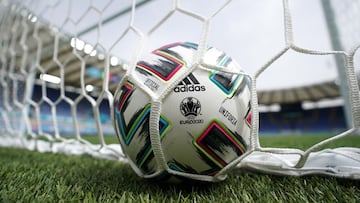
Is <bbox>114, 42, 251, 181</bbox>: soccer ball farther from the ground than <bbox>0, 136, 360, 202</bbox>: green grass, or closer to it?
farther from the ground

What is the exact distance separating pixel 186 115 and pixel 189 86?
0.26 ft

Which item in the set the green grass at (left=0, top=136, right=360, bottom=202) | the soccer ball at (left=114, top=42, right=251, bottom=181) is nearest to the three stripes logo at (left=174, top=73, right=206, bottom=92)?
the soccer ball at (left=114, top=42, right=251, bottom=181)

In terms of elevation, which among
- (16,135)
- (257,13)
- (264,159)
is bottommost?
(16,135)

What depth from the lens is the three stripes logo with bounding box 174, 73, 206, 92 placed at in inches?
27.0

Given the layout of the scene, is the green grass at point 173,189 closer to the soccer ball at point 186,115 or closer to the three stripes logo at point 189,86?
the soccer ball at point 186,115

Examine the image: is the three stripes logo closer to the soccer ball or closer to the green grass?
the soccer ball

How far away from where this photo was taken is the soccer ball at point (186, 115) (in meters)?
0.68

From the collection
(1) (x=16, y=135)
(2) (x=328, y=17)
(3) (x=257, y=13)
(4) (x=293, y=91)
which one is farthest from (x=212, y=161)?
(4) (x=293, y=91)

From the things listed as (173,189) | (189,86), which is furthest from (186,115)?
(173,189)

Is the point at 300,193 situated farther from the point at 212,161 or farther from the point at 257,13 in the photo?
the point at 257,13

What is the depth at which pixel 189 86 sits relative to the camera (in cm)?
69

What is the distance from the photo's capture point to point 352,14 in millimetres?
2664

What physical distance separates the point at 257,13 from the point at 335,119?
19163mm

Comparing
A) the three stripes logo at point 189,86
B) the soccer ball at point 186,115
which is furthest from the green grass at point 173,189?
the three stripes logo at point 189,86
